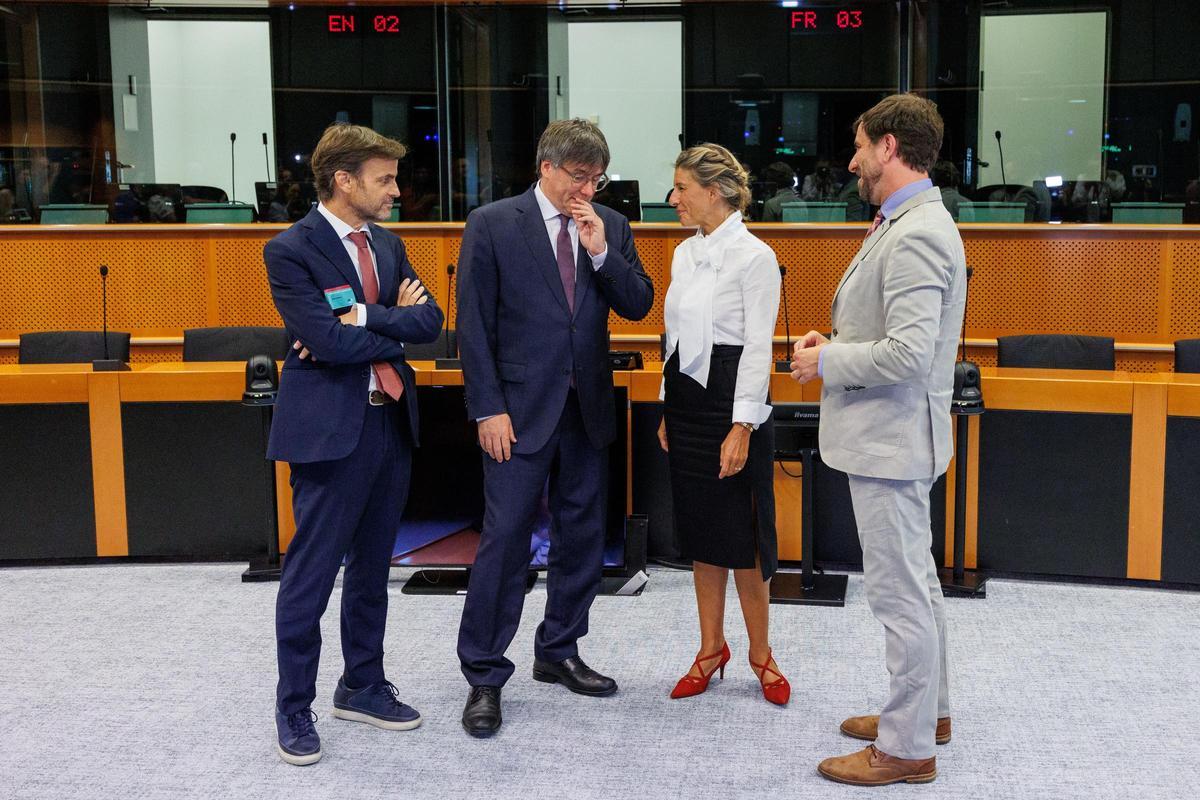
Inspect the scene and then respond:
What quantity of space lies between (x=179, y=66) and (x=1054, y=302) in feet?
24.3

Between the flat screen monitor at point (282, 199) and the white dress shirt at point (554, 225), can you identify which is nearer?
the white dress shirt at point (554, 225)

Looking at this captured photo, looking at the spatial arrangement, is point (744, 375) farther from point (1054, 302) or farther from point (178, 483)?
point (1054, 302)

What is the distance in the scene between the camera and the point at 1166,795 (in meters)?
2.66

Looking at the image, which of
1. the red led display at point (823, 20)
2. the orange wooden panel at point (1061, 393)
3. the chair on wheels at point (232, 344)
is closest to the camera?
the orange wooden panel at point (1061, 393)

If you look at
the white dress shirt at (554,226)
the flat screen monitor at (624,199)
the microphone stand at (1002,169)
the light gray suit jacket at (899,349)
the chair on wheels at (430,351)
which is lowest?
the chair on wheels at (430,351)

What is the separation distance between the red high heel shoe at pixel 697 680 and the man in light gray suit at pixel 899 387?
2.17ft

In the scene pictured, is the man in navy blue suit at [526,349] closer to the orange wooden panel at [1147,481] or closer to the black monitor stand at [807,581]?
the black monitor stand at [807,581]

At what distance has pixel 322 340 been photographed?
277 cm

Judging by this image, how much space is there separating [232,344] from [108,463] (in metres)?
0.95

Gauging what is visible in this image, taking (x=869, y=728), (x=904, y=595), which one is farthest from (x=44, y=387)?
(x=904, y=595)

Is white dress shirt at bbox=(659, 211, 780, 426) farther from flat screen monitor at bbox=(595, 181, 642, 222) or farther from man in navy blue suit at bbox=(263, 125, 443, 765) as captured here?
flat screen monitor at bbox=(595, 181, 642, 222)

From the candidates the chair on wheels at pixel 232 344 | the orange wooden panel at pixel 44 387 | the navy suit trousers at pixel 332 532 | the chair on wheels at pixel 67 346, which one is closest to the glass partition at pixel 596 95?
the chair on wheels at pixel 67 346

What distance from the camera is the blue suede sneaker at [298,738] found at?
9.41 ft

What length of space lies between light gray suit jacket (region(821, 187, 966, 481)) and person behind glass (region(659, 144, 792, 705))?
0.41m
